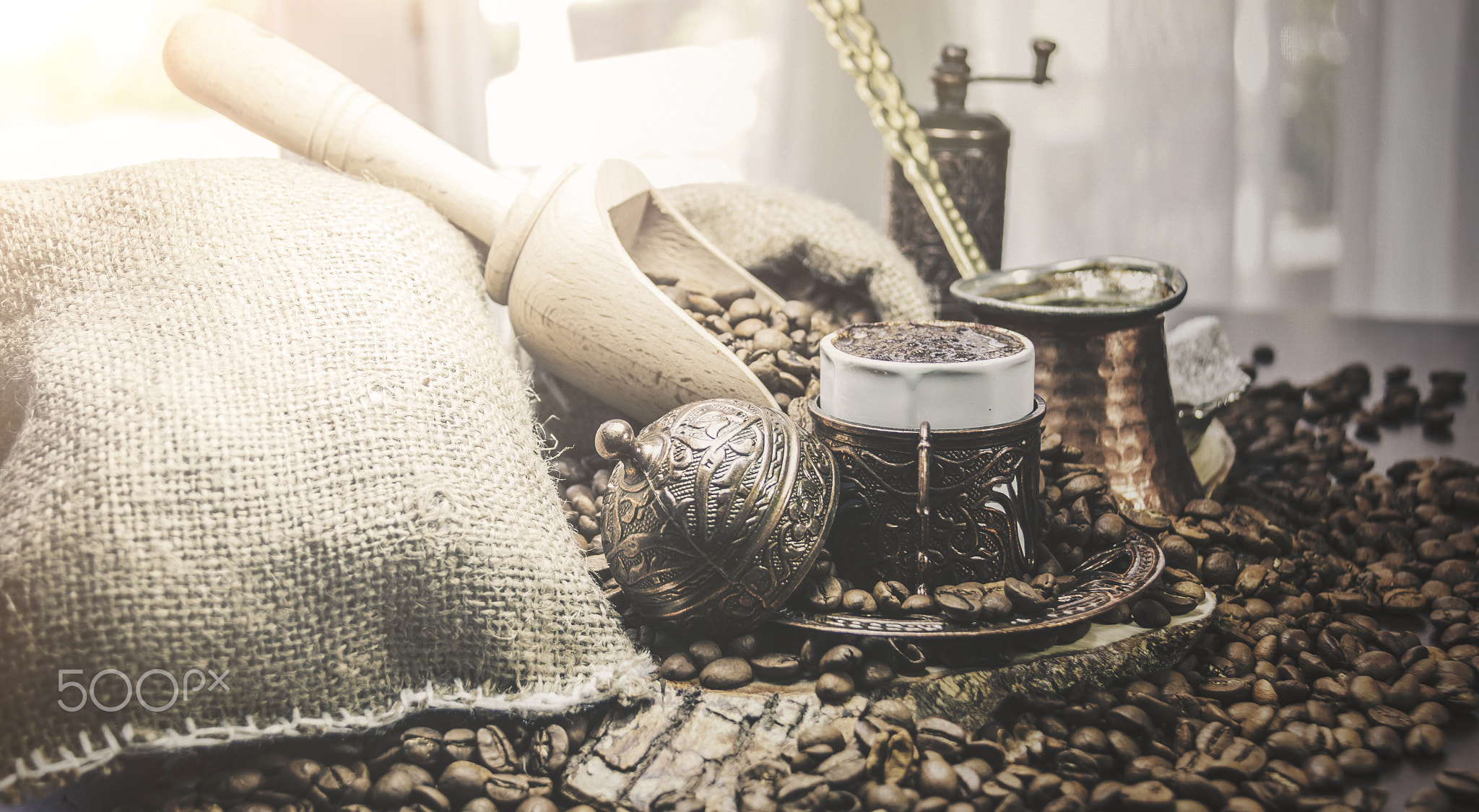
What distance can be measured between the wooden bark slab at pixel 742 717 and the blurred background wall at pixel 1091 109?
120cm

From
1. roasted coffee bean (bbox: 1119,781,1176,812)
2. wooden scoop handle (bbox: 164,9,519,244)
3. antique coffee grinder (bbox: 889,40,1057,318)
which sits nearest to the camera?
roasted coffee bean (bbox: 1119,781,1176,812)

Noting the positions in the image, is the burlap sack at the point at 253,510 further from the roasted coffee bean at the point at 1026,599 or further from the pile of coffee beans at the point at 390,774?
the roasted coffee bean at the point at 1026,599

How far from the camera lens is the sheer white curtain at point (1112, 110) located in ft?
6.98

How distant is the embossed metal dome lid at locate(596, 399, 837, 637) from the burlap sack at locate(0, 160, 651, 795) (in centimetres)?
7

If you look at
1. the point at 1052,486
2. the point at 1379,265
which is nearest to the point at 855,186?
the point at 1379,265

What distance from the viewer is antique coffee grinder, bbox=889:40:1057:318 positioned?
5.29 feet

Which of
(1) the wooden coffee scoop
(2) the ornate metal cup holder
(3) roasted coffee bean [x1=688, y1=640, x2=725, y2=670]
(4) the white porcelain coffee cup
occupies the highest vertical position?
(1) the wooden coffee scoop

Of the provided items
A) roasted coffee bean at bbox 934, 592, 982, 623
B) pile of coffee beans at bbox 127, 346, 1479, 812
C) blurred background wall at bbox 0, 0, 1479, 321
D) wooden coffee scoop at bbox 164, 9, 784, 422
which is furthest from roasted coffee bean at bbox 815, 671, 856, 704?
blurred background wall at bbox 0, 0, 1479, 321

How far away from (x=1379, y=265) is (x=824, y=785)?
202 centimetres

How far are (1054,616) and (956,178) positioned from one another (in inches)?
34.4

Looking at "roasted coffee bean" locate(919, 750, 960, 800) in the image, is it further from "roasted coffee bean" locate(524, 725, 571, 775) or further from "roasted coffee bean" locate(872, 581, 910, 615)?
"roasted coffee bean" locate(524, 725, 571, 775)

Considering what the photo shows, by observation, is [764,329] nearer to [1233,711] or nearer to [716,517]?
[716,517]

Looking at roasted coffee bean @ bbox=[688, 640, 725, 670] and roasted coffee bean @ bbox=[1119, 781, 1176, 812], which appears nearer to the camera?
roasted coffee bean @ bbox=[1119, 781, 1176, 812]

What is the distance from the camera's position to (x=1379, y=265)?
2.23 m
